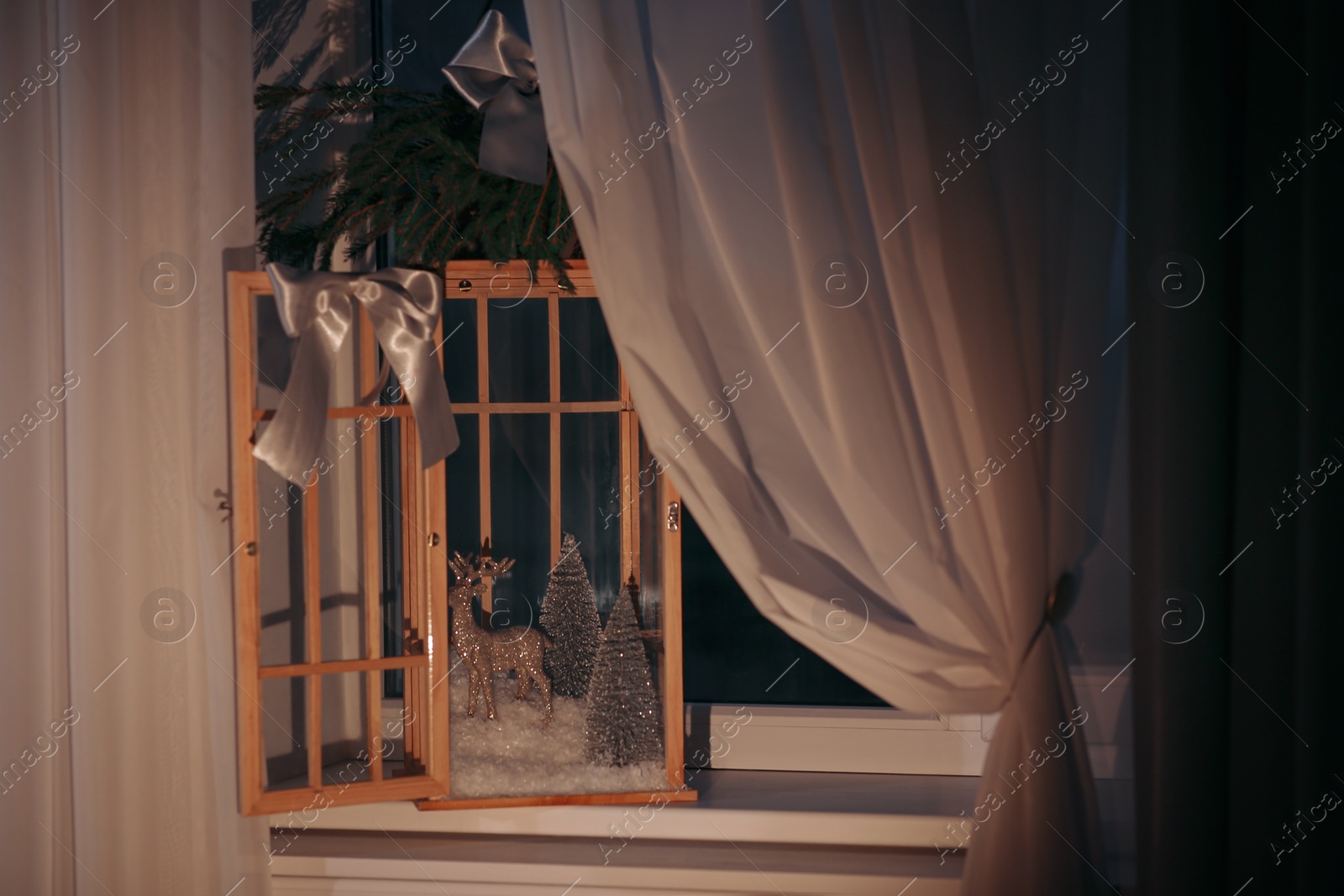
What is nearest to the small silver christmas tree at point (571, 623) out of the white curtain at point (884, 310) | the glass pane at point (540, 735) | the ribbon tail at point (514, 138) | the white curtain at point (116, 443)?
the glass pane at point (540, 735)

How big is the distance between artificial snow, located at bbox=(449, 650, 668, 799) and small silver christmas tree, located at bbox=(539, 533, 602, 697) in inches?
1.5

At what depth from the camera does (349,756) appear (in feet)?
Answer: 5.33

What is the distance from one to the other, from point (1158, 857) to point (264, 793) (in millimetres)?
1167

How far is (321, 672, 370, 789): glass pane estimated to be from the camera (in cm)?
159

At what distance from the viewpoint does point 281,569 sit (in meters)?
1.52

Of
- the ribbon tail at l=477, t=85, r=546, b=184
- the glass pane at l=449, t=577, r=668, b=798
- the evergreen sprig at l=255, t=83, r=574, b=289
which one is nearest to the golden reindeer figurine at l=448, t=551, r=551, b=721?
the glass pane at l=449, t=577, r=668, b=798

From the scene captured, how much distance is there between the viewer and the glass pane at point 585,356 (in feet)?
4.85

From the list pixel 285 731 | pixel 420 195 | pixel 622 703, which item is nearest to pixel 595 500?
pixel 622 703

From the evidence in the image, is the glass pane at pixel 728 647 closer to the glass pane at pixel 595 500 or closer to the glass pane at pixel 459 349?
the glass pane at pixel 595 500

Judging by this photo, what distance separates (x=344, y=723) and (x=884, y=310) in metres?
1.18

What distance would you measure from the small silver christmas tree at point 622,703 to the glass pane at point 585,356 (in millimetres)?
364

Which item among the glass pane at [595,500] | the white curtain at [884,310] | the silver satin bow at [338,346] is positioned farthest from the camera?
the glass pane at [595,500]

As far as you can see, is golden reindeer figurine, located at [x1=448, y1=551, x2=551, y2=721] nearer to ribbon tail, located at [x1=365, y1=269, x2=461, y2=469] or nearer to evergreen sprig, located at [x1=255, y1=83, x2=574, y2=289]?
ribbon tail, located at [x1=365, y1=269, x2=461, y2=469]

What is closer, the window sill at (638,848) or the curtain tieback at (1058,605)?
the curtain tieback at (1058,605)
